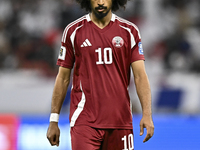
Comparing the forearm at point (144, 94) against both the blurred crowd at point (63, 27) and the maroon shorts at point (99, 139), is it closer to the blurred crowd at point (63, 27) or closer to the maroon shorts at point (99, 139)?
the maroon shorts at point (99, 139)

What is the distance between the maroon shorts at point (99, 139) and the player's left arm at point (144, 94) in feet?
0.74

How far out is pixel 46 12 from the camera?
12281mm

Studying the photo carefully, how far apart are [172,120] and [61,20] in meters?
5.45

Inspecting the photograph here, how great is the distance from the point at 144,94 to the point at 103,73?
398 millimetres

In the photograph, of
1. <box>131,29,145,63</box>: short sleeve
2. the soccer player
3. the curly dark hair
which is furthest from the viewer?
the curly dark hair

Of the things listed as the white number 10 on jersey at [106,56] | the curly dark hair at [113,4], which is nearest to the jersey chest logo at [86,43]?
the white number 10 on jersey at [106,56]

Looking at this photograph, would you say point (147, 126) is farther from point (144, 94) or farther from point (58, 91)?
point (58, 91)

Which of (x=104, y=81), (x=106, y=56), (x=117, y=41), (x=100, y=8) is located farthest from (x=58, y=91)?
(x=100, y=8)

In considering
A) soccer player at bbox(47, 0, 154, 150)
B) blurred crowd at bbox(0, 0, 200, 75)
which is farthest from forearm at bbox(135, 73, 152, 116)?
blurred crowd at bbox(0, 0, 200, 75)

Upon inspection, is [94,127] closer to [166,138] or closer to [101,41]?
[101,41]

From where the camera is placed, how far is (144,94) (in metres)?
3.72

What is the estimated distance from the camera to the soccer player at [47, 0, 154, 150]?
12.1 feet

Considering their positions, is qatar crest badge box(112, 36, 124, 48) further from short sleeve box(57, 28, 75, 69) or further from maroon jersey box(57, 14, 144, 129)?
short sleeve box(57, 28, 75, 69)

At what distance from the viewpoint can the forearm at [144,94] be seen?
367 cm
